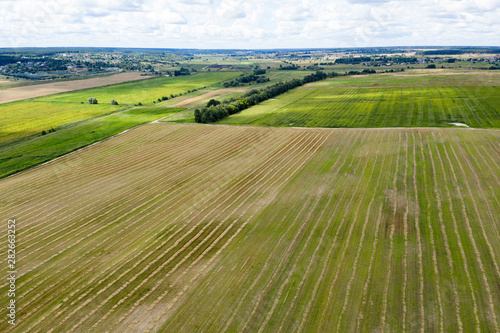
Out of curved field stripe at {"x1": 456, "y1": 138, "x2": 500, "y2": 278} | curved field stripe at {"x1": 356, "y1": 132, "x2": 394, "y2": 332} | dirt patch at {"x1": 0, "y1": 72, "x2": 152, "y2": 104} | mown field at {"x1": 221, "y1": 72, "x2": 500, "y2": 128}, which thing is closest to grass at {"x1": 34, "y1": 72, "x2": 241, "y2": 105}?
dirt patch at {"x1": 0, "y1": 72, "x2": 152, "y2": 104}

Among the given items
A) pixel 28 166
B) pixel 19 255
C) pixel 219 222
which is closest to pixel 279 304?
pixel 219 222

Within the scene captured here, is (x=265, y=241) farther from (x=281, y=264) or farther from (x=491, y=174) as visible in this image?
(x=491, y=174)

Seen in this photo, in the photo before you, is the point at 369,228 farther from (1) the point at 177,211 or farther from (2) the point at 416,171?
(1) the point at 177,211

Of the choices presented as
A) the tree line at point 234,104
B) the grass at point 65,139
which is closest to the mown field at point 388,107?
the tree line at point 234,104

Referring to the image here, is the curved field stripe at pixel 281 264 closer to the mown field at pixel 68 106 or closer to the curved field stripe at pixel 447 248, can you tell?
the curved field stripe at pixel 447 248

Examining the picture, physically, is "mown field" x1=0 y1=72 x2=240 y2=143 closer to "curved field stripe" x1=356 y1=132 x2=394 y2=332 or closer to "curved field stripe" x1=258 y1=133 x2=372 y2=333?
"curved field stripe" x1=258 y1=133 x2=372 y2=333

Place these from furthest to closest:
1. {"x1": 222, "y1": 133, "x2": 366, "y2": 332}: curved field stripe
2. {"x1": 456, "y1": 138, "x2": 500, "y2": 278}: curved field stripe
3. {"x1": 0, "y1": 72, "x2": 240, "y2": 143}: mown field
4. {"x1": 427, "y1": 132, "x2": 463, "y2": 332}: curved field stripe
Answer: {"x1": 0, "y1": 72, "x2": 240, "y2": 143}: mown field, {"x1": 456, "y1": 138, "x2": 500, "y2": 278}: curved field stripe, {"x1": 222, "y1": 133, "x2": 366, "y2": 332}: curved field stripe, {"x1": 427, "y1": 132, "x2": 463, "y2": 332}: curved field stripe

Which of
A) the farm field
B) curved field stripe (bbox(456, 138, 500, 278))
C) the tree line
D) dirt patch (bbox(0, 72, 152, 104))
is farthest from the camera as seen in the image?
dirt patch (bbox(0, 72, 152, 104))
